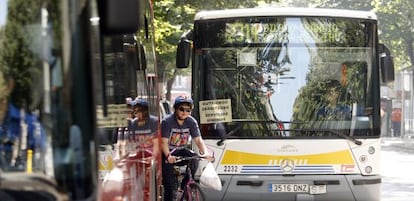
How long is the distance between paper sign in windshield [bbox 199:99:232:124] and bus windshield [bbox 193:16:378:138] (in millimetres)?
13

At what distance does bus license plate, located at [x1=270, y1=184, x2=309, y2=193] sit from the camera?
9.78 metres

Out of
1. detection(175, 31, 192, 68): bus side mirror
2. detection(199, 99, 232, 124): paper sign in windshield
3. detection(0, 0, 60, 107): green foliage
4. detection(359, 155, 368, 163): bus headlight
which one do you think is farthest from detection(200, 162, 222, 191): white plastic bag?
detection(0, 0, 60, 107): green foliage

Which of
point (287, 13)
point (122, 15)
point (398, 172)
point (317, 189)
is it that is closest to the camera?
point (122, 15)

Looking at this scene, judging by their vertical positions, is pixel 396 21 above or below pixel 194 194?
above

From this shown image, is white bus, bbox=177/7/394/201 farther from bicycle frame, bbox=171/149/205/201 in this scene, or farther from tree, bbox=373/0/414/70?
tree, bbox=373/0/414/70

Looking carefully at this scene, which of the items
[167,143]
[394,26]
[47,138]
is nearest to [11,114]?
[47,138]

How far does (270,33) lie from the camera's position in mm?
9984

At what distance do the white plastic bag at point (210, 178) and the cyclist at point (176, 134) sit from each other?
0.26 metres

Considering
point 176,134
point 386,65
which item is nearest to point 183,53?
point 176,134

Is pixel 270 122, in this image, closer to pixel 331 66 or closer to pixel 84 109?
pixel 331 66

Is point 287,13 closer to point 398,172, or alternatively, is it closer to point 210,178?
point 210,178

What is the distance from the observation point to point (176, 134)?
33.3 ft

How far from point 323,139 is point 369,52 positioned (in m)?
1.26

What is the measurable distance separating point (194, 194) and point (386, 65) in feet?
9.82
